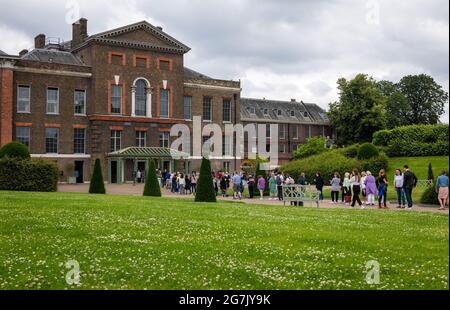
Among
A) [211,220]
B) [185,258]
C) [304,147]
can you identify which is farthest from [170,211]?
[304,147]

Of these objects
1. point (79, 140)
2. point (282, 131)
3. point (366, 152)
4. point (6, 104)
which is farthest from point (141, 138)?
point (282, 131)

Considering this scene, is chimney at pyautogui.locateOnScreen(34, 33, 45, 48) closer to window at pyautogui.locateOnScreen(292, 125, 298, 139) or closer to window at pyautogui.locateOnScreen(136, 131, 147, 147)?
window at pyautogui.locateOnScreen(136, 131, 147, 147)

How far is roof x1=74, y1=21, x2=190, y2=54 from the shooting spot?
2124 inches

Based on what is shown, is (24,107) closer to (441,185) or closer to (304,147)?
(304,147)

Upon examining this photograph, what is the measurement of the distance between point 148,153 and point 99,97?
7.68 m

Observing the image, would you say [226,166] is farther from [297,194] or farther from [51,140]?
[297,194]

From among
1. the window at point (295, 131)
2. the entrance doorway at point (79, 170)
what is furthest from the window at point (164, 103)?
the window at point (295, 131)

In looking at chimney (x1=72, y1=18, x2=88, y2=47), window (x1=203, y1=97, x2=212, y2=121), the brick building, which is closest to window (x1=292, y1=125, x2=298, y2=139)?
window (x1=203, y1=97, x2=212, y2=121)

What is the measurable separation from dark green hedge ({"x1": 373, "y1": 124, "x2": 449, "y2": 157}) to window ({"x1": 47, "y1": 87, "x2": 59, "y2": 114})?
109ft

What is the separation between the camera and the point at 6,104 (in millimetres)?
49031

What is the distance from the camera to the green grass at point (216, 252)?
7.65 metres

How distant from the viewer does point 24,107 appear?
51188mm
